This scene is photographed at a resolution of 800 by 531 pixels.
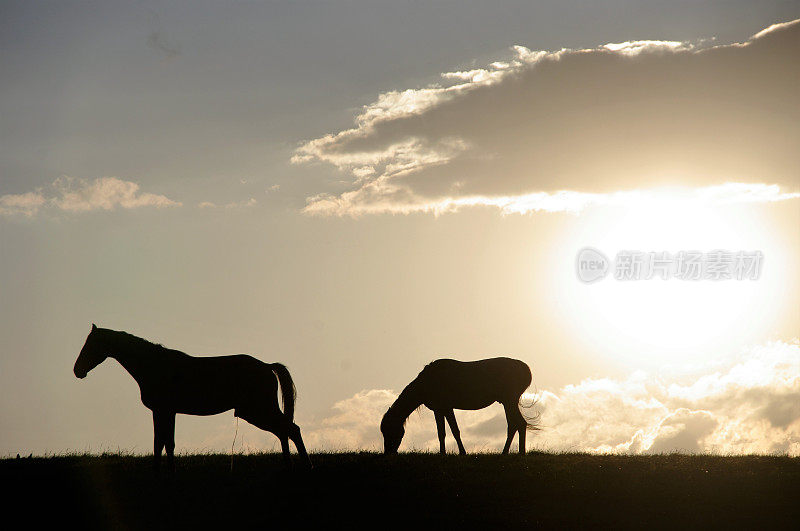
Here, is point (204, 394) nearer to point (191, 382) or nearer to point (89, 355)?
point (191, 382)

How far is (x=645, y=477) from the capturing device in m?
18.4

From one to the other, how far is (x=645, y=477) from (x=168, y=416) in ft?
34.4

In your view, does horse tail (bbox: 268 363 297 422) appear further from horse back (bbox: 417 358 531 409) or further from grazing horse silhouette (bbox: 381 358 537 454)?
horse back (bbox: 417 358 531 409)

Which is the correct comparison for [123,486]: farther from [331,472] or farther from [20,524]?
[331,472]

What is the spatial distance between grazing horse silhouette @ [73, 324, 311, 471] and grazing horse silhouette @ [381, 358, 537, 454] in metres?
5.15

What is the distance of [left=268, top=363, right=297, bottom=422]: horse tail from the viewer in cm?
1972

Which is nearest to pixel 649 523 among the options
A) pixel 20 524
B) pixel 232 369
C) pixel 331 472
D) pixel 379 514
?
pixel 379 514

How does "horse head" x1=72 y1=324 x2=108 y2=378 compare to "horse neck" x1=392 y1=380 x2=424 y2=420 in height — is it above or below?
above

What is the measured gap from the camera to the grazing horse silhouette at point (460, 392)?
23906 mm

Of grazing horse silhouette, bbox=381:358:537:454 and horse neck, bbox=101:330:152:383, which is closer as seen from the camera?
horse neck, bbox=101:330:152:383

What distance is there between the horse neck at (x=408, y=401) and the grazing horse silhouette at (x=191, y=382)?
5.29m

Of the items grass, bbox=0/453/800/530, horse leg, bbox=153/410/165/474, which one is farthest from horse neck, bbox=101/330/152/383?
grass, bbox=0/453/800/530

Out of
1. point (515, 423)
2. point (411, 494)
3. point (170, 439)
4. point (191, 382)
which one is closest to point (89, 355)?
point (191, 382)

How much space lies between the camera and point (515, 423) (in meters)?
24.3
